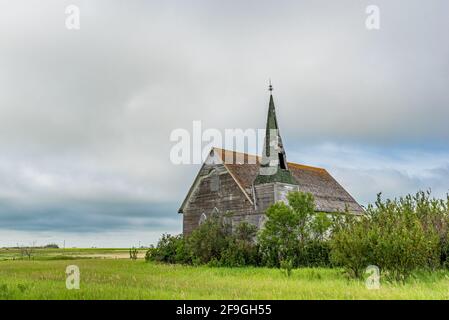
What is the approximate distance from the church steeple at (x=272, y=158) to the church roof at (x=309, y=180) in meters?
1.84

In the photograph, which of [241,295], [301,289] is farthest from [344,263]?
[241,295]

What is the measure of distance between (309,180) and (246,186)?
9.41 meters

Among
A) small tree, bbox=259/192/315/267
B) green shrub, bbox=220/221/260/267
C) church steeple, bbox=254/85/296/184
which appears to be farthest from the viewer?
church steeple, bbox=254/85/296/184

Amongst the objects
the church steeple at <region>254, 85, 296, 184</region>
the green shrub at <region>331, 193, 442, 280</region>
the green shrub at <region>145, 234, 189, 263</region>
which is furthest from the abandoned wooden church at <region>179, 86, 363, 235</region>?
the green shrub at <region>331, 193, 442, 280</region>

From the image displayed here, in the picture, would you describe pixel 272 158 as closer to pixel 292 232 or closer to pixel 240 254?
pixel 292 232

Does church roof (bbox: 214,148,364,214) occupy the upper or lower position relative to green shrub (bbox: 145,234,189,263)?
upper

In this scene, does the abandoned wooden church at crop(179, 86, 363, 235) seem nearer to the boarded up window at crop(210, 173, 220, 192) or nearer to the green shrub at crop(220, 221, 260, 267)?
the boarded up window at crop(210, 173, 220, 192)

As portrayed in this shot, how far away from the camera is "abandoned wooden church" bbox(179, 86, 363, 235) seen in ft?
114

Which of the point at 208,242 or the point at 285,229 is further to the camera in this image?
the point at 208,242

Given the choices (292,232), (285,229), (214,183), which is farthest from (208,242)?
(214,183)

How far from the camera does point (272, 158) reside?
3569 cm

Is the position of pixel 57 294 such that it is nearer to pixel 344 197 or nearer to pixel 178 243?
pixel 178 243

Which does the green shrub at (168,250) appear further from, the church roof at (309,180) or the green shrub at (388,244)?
the green shrub at (388,244)

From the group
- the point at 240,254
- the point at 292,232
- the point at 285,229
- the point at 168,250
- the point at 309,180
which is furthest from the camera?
the point at 309,180
